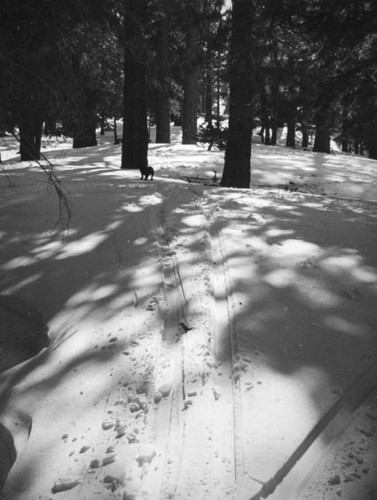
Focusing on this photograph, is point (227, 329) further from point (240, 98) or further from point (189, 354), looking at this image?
point (240, 98)

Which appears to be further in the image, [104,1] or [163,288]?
[104,1]

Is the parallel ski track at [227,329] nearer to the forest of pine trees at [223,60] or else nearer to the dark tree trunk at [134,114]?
the forest of pine trees at [223,60]

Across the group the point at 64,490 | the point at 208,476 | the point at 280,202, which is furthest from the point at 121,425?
the point at 280,202

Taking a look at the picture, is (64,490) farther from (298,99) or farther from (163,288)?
(298,99)

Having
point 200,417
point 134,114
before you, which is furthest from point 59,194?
point 134,114

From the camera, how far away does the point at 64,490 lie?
194 cm

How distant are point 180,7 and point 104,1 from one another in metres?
6.36

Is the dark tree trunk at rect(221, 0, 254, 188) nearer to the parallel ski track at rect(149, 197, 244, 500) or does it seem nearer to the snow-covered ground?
the snow-covered ground

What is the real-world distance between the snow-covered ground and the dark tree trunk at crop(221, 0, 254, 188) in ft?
11.8

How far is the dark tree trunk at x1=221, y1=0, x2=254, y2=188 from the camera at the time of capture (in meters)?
8.01

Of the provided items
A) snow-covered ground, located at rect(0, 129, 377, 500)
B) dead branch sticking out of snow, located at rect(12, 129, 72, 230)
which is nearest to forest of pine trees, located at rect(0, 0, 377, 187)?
dead branch sticking out of snow, located at rect(12, 129, 72, 230)

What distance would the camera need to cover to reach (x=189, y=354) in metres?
2.81

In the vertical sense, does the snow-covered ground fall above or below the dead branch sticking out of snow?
below

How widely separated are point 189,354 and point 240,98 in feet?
23.0
